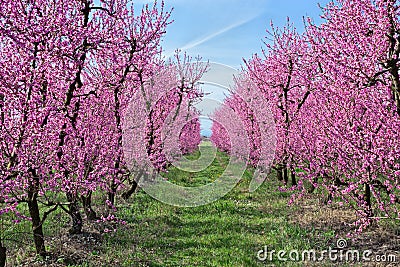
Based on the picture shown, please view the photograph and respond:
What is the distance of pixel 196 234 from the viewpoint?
8.13m

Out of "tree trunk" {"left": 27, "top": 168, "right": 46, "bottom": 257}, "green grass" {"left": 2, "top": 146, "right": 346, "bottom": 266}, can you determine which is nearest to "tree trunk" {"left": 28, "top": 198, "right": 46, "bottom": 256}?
"tree trunk" {"left": 27, "top": 168, "right": 46, "bottom": 257}

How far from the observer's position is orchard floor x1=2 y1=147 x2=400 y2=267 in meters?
6.18

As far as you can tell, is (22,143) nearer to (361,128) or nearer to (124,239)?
(124,239)

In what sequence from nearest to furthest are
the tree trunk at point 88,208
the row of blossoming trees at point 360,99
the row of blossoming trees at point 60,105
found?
1. the row of blossoming trees at point 60,105
2. the row of blossoming trees at point 360,99
3. the tree trunk at point 88,208

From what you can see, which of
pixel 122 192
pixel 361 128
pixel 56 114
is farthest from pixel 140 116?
pixel 361 128

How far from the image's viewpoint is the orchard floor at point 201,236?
20.3 ft

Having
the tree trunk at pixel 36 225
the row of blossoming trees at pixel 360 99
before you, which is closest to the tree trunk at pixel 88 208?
the tree trunk at pixel 36 225

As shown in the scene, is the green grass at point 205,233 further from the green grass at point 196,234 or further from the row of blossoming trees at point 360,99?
the row of blossoming trees at point 360,99

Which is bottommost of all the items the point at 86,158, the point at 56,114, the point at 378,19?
the point at 86,158

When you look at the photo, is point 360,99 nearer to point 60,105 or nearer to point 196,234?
point 196,234

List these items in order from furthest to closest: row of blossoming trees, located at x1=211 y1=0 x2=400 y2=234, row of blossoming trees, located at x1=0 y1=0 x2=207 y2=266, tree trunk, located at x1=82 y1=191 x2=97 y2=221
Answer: tree trunk, located at x1=82 y1=191 x2=97 y2=221
row of blossoming trees, located at x1=211 y1=0 x2=400 y2=234
row of blossoming trees, located at x1=0 y1=0 x2=207 y2=266

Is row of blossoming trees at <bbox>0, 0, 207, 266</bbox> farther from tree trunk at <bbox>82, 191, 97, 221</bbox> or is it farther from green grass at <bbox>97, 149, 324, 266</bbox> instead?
green grass at <bbox>97, 149, 324, 266</bbox>

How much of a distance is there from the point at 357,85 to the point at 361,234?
110 inches

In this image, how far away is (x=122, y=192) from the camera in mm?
11531
